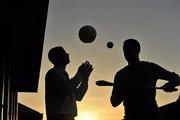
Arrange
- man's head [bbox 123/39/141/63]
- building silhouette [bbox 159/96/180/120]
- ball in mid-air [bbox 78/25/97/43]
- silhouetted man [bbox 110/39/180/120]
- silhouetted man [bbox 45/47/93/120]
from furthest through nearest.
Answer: building silhouette [bbox 159/96/180/120] → ball in mid-air [bbox 78/25/97/43] → silhouetted man [bbox 45/47/93/120] → man's head [bbox 123/39/141/63] → silhouetted man [bbox 110/39/180/120]

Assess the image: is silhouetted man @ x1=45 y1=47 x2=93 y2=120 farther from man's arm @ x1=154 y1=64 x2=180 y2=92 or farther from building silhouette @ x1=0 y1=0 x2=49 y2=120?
man's arm @ x1=154 y1=64 x2=180 y2=92

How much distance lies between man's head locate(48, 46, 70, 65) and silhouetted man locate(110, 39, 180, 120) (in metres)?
0.96

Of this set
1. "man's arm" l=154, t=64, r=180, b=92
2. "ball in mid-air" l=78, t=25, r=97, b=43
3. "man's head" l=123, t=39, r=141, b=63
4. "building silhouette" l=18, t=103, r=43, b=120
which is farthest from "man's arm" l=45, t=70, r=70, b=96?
"building silhouette" l=18, t=103, r=43, b=120

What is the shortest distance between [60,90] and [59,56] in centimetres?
57

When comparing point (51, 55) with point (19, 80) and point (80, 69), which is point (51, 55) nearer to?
point (80, 69)

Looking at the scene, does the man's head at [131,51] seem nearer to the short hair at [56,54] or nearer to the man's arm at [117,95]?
the man's arm at [117,95]

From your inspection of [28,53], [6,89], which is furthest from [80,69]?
[28,53]

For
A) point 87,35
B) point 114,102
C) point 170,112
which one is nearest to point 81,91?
point 114,102

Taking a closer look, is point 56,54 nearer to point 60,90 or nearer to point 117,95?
point 60,90

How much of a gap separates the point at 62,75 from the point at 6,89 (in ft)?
4.14

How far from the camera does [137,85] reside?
7797 millimetres

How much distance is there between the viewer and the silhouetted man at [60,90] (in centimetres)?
824

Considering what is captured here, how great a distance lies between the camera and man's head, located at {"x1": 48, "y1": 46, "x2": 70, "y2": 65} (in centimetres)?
859

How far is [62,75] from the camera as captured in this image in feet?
27.7
